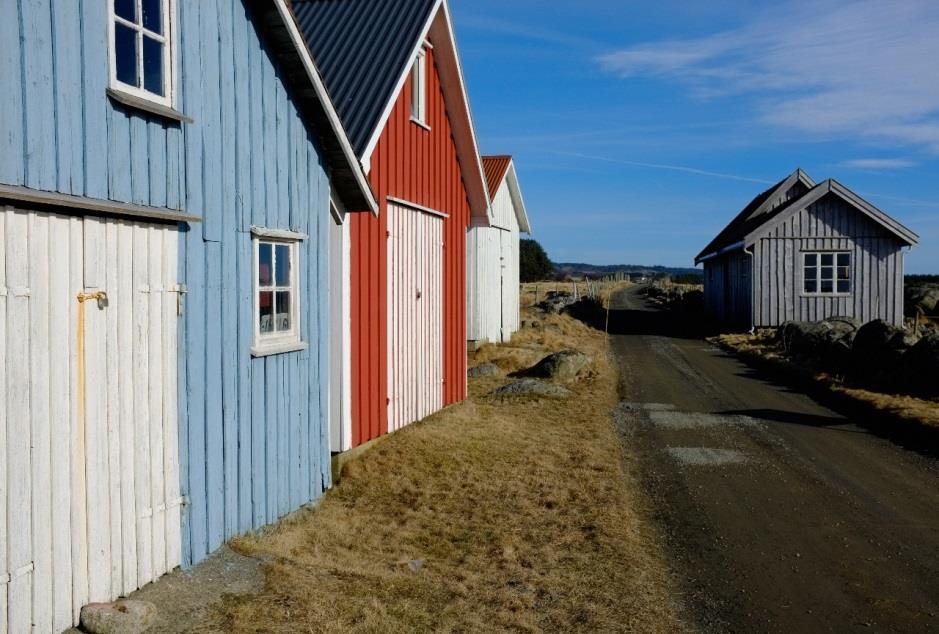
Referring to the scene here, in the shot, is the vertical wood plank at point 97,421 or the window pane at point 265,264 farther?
the window pane at point 265,264

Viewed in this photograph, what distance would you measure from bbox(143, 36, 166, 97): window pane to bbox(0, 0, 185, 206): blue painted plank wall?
342 mm

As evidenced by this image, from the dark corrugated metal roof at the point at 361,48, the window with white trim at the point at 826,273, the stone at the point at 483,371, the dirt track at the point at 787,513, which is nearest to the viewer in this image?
the dirt track at the point at 787,513

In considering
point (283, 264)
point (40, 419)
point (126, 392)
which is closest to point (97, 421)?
point (126, 392)

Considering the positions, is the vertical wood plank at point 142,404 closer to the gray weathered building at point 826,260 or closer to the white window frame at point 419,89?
the white window frame at point 419,89

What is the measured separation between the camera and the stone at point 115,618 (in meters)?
4.90

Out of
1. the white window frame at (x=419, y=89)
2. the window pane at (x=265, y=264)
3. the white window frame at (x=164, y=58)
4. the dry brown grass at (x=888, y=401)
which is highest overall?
the white window frame at (x=419, y=89)

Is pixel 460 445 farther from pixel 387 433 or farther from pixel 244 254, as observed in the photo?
pixel 244 254

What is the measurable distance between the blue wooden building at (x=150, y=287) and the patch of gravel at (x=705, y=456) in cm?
476

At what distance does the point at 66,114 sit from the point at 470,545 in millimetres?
4646

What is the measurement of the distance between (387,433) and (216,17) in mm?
6065

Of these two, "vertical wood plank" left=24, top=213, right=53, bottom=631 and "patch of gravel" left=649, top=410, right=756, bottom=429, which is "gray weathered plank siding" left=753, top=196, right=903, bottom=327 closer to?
"patch of gravel" left=649, top=410, right=756, bottom=429

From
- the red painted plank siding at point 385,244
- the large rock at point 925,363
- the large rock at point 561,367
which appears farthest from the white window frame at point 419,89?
the large rock at point 925,363

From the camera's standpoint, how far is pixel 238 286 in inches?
280

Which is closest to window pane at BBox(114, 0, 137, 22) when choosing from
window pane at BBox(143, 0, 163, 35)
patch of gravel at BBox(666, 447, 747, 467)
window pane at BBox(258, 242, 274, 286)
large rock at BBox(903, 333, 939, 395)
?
window pane at BBox(143, 0, 163, 35)
